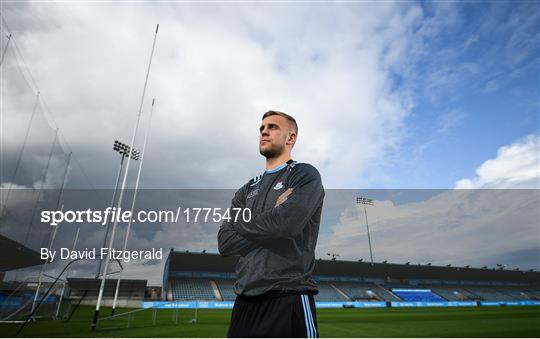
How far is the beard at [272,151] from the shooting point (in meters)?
2.00

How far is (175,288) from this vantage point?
134 feet

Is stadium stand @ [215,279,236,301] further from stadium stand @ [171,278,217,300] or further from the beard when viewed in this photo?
the beard

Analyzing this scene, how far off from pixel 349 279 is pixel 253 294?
57622 mm

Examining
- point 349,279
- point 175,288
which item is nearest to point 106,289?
point 175,288

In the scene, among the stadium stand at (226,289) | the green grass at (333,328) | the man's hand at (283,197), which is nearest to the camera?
the man's hand at (283,197)

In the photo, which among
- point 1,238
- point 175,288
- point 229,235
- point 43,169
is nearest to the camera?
point 229,235

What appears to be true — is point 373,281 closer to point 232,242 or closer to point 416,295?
point 416,295

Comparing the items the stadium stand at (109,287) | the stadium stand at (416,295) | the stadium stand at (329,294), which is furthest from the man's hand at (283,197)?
the stadium stand at (416,295)

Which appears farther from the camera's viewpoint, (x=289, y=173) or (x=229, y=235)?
(x=229, y=235)

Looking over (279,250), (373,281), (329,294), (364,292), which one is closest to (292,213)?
(279,250)

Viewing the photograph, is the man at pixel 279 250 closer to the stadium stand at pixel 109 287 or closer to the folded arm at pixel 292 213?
the folded arm at pixel 292 213

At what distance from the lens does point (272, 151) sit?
6.58ft

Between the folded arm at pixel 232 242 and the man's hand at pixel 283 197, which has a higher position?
the man's hand at pixel 283 197

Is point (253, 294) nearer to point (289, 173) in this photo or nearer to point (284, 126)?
point (289, 173)
